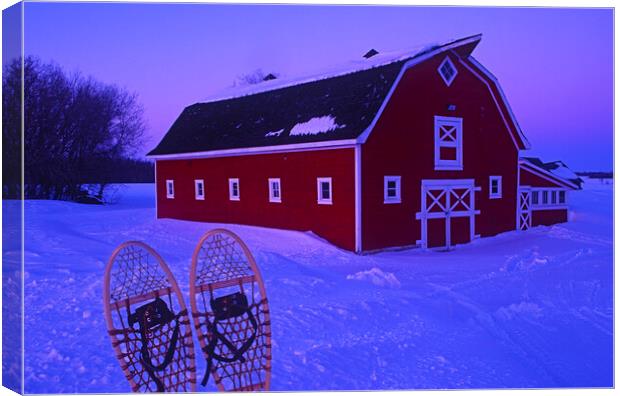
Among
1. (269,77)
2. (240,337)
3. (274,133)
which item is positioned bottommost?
(240,337)

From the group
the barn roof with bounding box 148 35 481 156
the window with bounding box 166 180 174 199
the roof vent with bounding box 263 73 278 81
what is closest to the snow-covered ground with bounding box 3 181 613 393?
the window with bounding box 166 180 174 199

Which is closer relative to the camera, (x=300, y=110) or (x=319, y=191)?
(x=319, y=191)

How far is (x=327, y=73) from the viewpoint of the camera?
9.35 m

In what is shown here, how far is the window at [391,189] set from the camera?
10.3m

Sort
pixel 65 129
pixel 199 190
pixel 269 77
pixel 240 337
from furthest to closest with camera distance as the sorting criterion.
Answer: pixel 199 190
pixel 269 77
pixel 65 129
pixel 240 337

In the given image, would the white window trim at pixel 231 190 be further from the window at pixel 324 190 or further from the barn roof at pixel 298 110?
the window at pixel 324 190

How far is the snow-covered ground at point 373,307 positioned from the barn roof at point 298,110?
195 centimetres

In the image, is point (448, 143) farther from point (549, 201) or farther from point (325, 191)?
point (325, 191)

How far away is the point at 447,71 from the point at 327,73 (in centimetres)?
257

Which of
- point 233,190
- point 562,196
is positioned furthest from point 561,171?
point 233,190

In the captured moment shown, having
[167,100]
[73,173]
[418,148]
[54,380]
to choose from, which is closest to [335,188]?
[418,148]

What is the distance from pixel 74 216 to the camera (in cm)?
814

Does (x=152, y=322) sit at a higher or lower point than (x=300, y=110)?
lower

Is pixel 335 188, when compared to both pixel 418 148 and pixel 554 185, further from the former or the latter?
pixel 554 185
